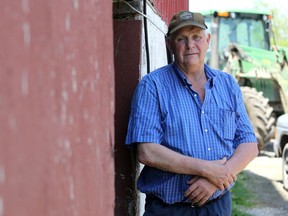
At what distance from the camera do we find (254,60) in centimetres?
1199

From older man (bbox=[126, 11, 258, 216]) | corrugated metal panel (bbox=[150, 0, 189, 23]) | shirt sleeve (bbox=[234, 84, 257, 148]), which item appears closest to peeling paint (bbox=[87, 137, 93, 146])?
older man (bbox=[126, 11, 258, 216])

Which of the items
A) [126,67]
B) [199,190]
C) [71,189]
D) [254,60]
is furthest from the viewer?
[254,60]

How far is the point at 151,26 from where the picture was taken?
12.4 ft

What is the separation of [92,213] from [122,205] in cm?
185

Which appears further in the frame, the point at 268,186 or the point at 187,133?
the point at 268,186

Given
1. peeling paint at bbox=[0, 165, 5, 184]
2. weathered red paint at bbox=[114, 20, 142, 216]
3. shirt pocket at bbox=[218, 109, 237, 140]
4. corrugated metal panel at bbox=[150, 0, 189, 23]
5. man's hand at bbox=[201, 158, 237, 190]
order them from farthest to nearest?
corrugated metal panel at bbox=[150, 0, 189, 23]
weathered red paint at bbox=[114, 20, 142, 216]
shirt pocket at bbox=[218, 109, 237, 140]
man's hand at bbox=[201, 158, 237, 190]
peeling paint at bbox=[0, 165, 5, 184]

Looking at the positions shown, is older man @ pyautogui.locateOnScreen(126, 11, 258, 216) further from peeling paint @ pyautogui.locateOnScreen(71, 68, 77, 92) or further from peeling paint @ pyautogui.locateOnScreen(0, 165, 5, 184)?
peeling paint @ pyautogui.locateOnScreen(0, 165, 5, 184)

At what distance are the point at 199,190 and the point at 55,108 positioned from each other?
1.71m

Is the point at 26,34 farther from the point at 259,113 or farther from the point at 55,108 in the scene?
the point at 259,113

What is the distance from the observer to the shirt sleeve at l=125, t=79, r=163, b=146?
277cm

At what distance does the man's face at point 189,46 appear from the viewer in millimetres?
2986

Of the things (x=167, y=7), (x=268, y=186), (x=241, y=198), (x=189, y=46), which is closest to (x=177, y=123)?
(x=189, y=46)

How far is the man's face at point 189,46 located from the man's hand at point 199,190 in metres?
0.60

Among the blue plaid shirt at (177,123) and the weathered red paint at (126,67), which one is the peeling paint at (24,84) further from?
the weathered red paint at (126,67)
